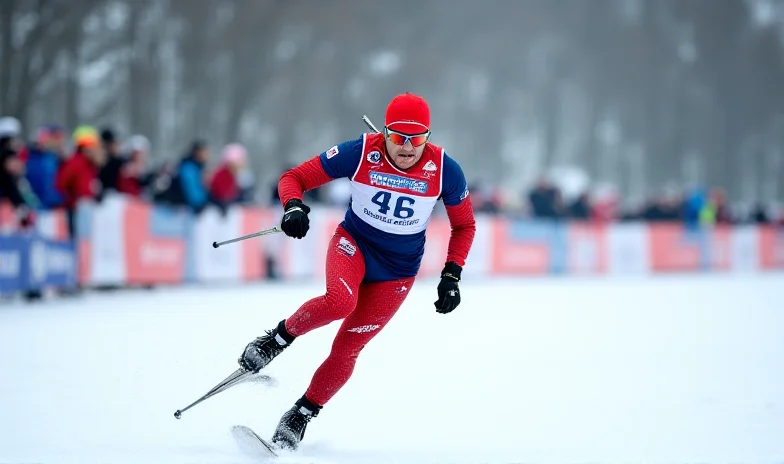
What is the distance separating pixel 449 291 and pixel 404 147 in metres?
0.88

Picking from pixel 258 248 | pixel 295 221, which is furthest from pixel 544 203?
pixel 295 221

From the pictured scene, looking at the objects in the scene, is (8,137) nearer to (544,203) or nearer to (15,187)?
(15,187)

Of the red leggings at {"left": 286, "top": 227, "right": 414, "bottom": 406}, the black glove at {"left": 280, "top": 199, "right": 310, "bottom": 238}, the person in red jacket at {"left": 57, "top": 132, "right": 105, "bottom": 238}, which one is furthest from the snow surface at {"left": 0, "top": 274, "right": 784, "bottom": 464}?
the person in red jacket at {"left": 57, "top": 132, "right": 105, "bottom": 238}

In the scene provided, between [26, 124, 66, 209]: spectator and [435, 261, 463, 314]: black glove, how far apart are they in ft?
27.6

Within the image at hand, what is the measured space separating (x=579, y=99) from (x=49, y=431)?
53179 millimetres

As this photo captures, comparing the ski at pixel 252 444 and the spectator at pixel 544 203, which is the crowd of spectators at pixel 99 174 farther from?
the ski at pixel 252 444

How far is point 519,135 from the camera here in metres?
57.3

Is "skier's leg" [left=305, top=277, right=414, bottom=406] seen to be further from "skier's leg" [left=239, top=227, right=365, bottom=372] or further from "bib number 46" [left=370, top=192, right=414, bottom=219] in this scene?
"bib number 46" [left=370, top=192, right=414, bottom=219]

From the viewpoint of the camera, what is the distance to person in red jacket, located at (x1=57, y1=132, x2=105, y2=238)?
1248 centimetres

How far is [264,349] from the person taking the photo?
17.5ft

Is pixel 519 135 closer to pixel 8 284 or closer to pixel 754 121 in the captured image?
pixel 754 121

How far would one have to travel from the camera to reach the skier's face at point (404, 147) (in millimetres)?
5352

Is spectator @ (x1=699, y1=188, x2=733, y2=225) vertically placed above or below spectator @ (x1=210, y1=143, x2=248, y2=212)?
below

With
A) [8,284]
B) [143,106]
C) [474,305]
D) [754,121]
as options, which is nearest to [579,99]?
[754,121]
